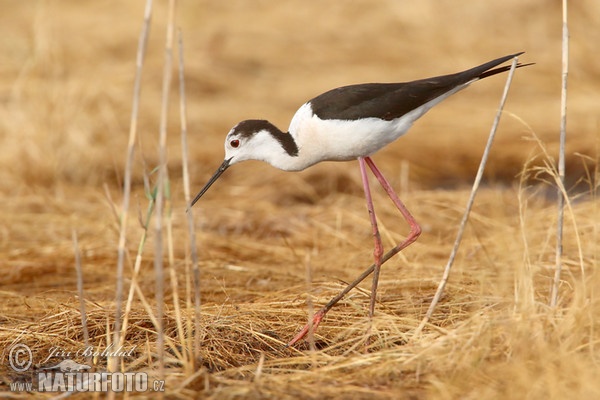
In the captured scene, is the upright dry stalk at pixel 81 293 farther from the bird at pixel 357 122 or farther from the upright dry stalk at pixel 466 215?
the upright dry stalk at pixel 466 215

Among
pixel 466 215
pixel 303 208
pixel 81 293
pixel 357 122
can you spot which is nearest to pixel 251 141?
pixel 357 122

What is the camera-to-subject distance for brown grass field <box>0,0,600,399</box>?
3020mm

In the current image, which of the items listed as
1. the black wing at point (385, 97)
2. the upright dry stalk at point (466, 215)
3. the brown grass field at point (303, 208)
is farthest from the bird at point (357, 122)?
the brown grass field at point (303, 208)

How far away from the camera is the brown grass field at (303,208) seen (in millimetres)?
3020

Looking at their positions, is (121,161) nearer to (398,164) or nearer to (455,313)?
(398,164)

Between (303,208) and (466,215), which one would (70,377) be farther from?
(303,208)

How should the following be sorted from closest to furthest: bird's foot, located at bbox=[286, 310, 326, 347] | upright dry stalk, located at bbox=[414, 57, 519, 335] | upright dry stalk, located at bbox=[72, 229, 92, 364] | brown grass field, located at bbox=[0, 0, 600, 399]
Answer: upright dry stalk, located at bbox=[72, 229, 92, 364]
brown grass field, located at bbox=[0, 0, 600, 399]
upright dry stalk, located at bbox=[414, 57, 519, 335]
bird's foot, located at bbox=[286, 310, 326, 347]

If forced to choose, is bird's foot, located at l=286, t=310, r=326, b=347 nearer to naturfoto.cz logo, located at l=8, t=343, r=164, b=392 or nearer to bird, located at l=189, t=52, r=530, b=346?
bird, located at l=189, t=52, r=530, b=346

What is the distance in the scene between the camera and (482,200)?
6.04 meters

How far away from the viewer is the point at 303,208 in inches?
247

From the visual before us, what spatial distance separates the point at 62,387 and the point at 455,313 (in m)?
1.54

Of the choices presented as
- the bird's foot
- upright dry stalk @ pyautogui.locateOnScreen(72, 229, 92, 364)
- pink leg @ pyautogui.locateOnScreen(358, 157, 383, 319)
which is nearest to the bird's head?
pink leg @ pyautogui.locateOnScreen(358, 157, 383, 319)

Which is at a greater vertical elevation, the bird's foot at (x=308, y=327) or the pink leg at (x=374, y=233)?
the pink leg at (x=374, y=233)

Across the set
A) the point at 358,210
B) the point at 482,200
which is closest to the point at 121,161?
the point at 358,210
